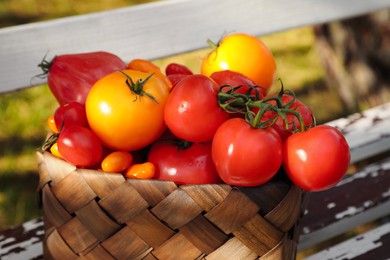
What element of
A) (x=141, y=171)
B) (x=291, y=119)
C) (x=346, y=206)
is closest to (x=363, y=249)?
(x=346, y=206)

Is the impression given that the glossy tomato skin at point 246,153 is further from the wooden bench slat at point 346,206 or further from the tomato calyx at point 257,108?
the wooden bench slat at point 346,206

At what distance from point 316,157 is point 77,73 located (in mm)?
398

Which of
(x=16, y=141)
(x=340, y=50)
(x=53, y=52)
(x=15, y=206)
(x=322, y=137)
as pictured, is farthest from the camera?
(x=340, y=50)

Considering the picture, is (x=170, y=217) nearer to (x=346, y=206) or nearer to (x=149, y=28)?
(x=346, y=206)

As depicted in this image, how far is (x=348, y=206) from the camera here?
1396 millimetres

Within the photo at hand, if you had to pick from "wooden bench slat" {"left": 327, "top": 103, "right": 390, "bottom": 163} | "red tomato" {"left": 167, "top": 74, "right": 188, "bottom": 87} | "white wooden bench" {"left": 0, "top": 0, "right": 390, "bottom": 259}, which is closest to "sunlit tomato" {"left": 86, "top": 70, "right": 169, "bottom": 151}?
"red tomato" {"left": 167, "top": 74, "right": 188, "bottom": 87}

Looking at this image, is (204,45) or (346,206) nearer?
(346,206)

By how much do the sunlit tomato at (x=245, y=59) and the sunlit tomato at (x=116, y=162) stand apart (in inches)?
11.4

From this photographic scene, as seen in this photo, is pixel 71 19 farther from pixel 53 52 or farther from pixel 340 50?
pixel 340 50

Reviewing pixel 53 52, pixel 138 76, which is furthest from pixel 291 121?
pixel 53 52

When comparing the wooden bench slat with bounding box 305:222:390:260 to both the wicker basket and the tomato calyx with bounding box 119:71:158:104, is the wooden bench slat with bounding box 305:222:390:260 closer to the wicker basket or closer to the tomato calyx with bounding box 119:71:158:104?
the wicker basket

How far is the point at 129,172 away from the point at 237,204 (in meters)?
0.16

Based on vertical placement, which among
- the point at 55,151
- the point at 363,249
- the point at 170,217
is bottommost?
the point at 363,249

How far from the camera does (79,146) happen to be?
91cm
